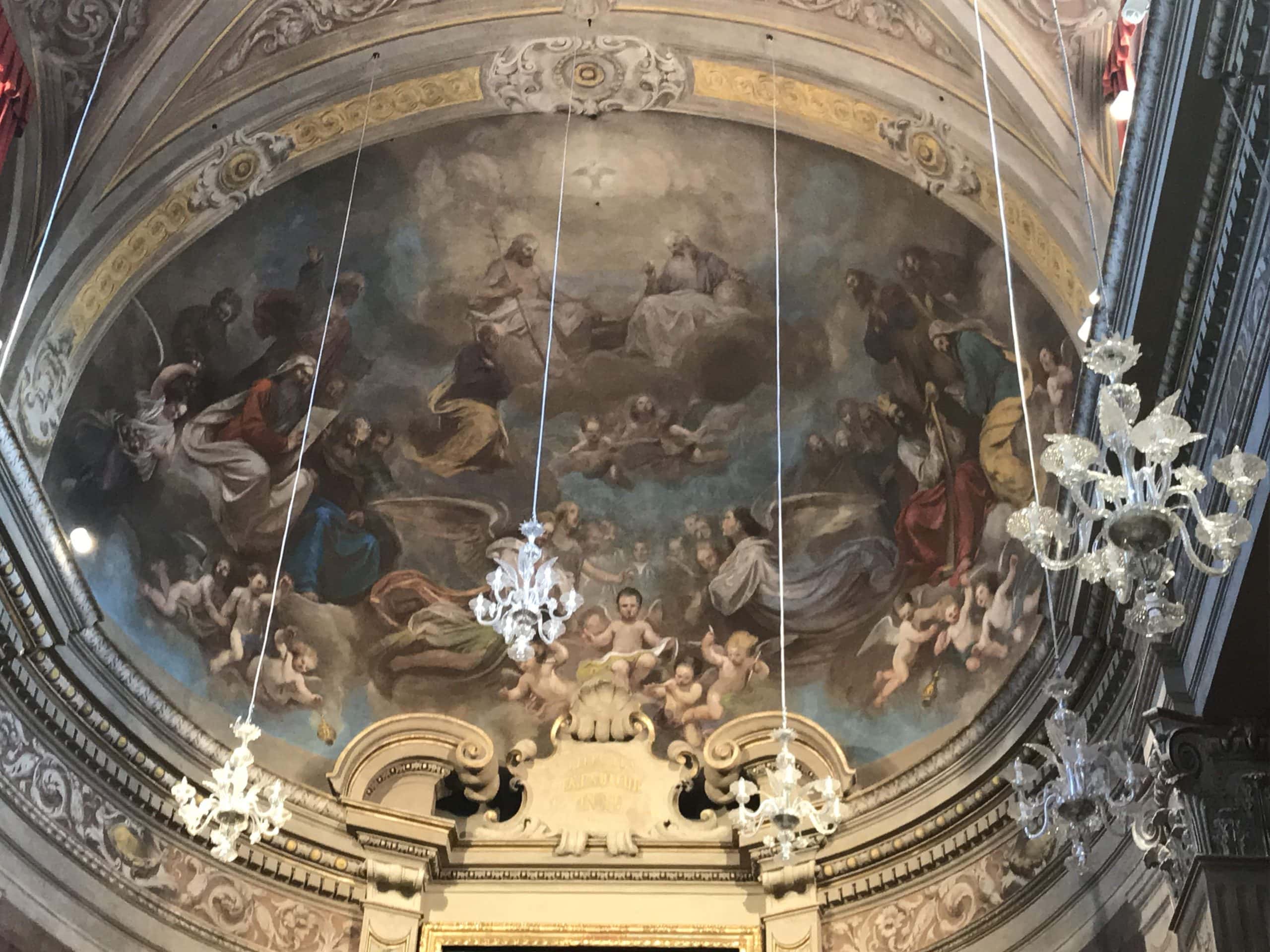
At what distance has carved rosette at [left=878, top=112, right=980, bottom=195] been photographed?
11.9 m

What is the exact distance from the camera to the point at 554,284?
44.0 ft

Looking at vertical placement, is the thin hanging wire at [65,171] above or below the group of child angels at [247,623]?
above

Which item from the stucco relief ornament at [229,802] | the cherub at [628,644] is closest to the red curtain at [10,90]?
the stucco relief ornament at [229,802]

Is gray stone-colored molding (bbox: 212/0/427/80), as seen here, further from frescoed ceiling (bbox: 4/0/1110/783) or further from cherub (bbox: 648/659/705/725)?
cherub (bbox: 648/659/705/725)

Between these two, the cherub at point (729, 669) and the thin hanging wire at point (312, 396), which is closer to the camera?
the thin hanging wire at point (312, 396)

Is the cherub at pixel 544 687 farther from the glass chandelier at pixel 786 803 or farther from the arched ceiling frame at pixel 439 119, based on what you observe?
the glass chandelier at pixel 786 803

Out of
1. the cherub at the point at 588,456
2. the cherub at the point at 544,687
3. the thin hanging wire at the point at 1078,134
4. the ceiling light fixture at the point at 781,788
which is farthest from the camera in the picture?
the cherub at the point at 588,456

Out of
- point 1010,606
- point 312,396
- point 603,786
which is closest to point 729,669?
point 603,786

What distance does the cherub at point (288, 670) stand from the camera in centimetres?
1302

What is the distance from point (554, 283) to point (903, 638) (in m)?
4.49

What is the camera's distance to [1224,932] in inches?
290

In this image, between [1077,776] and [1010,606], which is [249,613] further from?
[1077,776]

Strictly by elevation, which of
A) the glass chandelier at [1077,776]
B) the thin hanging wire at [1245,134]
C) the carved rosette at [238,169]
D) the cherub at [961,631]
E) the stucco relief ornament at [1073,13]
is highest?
the carved rosette at [238,169]

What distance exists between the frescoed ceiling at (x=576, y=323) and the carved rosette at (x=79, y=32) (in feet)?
0.14
